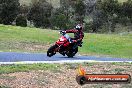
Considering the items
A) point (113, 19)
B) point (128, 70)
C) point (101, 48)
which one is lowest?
point (113, 19)

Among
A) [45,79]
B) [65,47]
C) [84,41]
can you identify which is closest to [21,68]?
[45,79]

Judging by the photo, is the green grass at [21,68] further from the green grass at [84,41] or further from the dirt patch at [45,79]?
the green grass at [84,41]

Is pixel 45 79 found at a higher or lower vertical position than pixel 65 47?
higher

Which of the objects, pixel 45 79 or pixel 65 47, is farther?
pixel 65 47

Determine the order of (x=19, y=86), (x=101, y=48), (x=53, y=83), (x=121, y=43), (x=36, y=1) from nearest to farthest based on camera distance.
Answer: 1. (x=19, y=86)
2. (x=53, y=83)
3. (x=101, y=48)
4. (x=121, y=43)
5. (x=36, y=1)

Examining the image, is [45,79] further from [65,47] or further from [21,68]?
[65,47]

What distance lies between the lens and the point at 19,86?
11.7 meters

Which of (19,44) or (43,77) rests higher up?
(43,77)

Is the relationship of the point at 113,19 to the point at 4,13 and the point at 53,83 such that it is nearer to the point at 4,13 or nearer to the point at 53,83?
the point at 4,13

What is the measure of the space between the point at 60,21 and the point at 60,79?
61.6 metres

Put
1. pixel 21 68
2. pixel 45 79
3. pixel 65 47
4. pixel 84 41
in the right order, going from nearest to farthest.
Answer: pixel 45 79 < pixel 21 68 < pixel 65 47 < pixel 84 41

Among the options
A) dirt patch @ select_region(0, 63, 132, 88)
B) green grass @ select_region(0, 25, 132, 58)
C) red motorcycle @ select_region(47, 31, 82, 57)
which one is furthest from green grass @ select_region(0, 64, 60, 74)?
green grass @ select_region(0, 25, 132, 58)

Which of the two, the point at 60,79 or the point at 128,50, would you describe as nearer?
the point at 60,79

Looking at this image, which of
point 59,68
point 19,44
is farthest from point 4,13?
point 59,68
